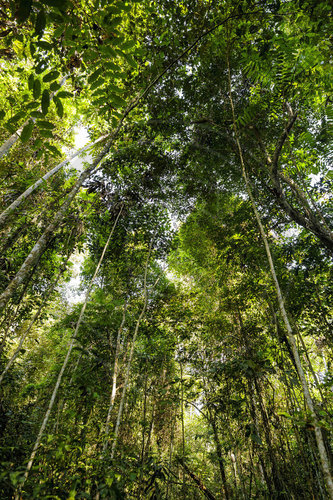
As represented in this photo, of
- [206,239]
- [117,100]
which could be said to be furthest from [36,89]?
[206,239]

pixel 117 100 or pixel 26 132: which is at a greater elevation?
pixel 117 100

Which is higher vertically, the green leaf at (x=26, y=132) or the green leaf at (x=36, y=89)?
the green leaf at (x=36, y=89)

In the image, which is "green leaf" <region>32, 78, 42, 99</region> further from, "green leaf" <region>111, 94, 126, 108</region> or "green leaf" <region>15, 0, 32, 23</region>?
"green leaf" <region>111, 94, 126, 108</region>

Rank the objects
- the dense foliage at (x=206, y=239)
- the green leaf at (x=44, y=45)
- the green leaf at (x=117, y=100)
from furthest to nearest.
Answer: the dense foliage at (x=206, y=239), the green leaf at (x=117, y=100), the green leaf at (x=44, y=45)

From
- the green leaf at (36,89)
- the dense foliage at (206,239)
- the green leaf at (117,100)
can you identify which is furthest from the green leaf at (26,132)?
the dense foliage at (206,239)

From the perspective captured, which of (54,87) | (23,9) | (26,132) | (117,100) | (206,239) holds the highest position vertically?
(206,239)

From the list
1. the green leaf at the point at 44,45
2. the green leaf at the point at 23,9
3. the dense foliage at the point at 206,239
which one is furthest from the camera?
the dense foliage at the point at 206,239

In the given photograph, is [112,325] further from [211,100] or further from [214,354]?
[211,100]

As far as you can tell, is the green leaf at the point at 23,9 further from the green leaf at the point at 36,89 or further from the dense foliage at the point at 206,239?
the dense foliage at the point at 206,239

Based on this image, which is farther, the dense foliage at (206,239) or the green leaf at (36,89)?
the dense foliage at (206,239)

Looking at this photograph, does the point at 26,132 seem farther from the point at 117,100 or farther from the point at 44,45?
the point at 117,100

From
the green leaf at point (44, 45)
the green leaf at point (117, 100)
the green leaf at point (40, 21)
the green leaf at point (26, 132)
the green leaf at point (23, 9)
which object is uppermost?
the green leaf at point (117, 100)

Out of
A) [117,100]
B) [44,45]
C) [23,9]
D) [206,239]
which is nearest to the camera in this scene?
[23,9]

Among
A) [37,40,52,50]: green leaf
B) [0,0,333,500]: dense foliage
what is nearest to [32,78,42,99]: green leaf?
[37,40,52,50]: green leaf
